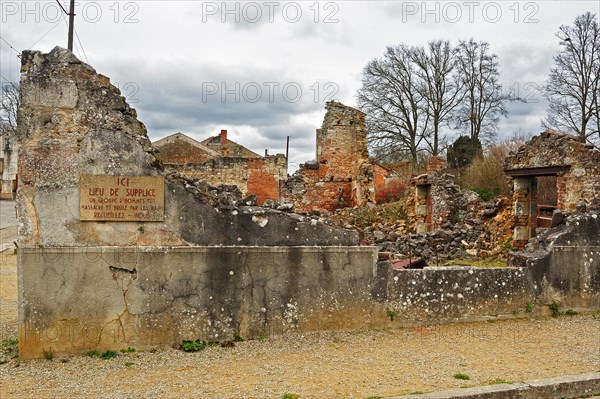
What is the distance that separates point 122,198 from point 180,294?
1.37 m

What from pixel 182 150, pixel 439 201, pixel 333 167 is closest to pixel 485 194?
pixel 439 201

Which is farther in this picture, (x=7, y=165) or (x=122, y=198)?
(x=7, y=165)

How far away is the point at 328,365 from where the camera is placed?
5.78 metres

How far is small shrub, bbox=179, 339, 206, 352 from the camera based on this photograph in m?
6.30

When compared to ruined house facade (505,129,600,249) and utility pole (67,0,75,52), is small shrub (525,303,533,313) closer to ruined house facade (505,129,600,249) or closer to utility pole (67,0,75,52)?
ruined house facade (505,129,600,249)

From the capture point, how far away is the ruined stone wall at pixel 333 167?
2269 centimetres

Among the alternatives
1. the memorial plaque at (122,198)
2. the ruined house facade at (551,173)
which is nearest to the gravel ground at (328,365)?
the memorial plaque at (122,198)

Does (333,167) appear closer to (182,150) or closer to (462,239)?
(462,239)

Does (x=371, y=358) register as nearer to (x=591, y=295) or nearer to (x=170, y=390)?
(x=170, y=390)

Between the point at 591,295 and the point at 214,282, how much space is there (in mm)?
5920

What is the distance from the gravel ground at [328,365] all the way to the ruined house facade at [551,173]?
5.72 meters

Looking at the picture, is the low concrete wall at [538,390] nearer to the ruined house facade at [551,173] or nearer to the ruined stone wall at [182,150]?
the ruined house facade at [551,173]

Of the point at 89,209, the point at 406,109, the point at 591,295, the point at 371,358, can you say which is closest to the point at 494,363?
the point at 371,358

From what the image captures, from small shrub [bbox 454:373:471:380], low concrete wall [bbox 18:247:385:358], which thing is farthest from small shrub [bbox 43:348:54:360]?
small shrub [bbox 454:373:471:380]
